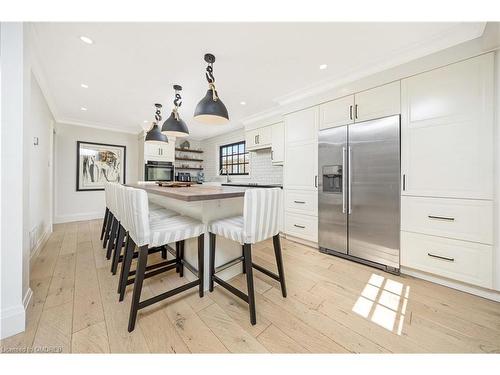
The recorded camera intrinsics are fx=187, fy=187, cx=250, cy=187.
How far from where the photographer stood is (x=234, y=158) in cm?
519

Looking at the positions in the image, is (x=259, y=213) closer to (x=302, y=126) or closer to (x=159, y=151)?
(x=302, y=126)

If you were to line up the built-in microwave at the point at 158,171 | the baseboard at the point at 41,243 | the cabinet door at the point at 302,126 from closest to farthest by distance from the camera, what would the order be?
the baseboard at the point at 41,243 < the cabinet door at the point at 302,126 < the built-in microwave at the point at 158,171

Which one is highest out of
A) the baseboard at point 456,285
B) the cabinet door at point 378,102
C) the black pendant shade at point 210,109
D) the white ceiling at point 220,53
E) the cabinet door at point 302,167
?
the white ceiling at point 220,53

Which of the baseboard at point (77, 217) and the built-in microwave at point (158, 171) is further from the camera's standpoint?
the built-in microwave at point (158, 171)

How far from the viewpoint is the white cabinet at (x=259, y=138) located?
3.68 m

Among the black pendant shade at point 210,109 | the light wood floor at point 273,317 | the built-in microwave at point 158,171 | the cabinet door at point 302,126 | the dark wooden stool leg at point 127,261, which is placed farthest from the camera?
the built-in microwave at point 158,171

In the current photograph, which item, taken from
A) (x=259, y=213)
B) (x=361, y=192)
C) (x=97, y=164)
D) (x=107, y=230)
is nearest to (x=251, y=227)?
(x=259, y=213)

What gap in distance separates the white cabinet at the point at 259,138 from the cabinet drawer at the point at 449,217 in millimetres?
2390

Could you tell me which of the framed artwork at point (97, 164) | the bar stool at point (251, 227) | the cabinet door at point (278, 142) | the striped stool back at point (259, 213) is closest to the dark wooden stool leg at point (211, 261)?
the bar stool at point (251, 227)

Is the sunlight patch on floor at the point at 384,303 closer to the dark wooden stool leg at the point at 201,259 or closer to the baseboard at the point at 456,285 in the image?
the baseboard at the point at 456,285

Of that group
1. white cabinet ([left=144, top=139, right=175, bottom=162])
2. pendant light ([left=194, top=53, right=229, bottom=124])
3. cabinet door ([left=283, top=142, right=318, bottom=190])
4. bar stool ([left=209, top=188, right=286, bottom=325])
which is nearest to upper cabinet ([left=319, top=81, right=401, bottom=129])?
cabinet door ([left=283, top=142, right=318, bottom=190])
